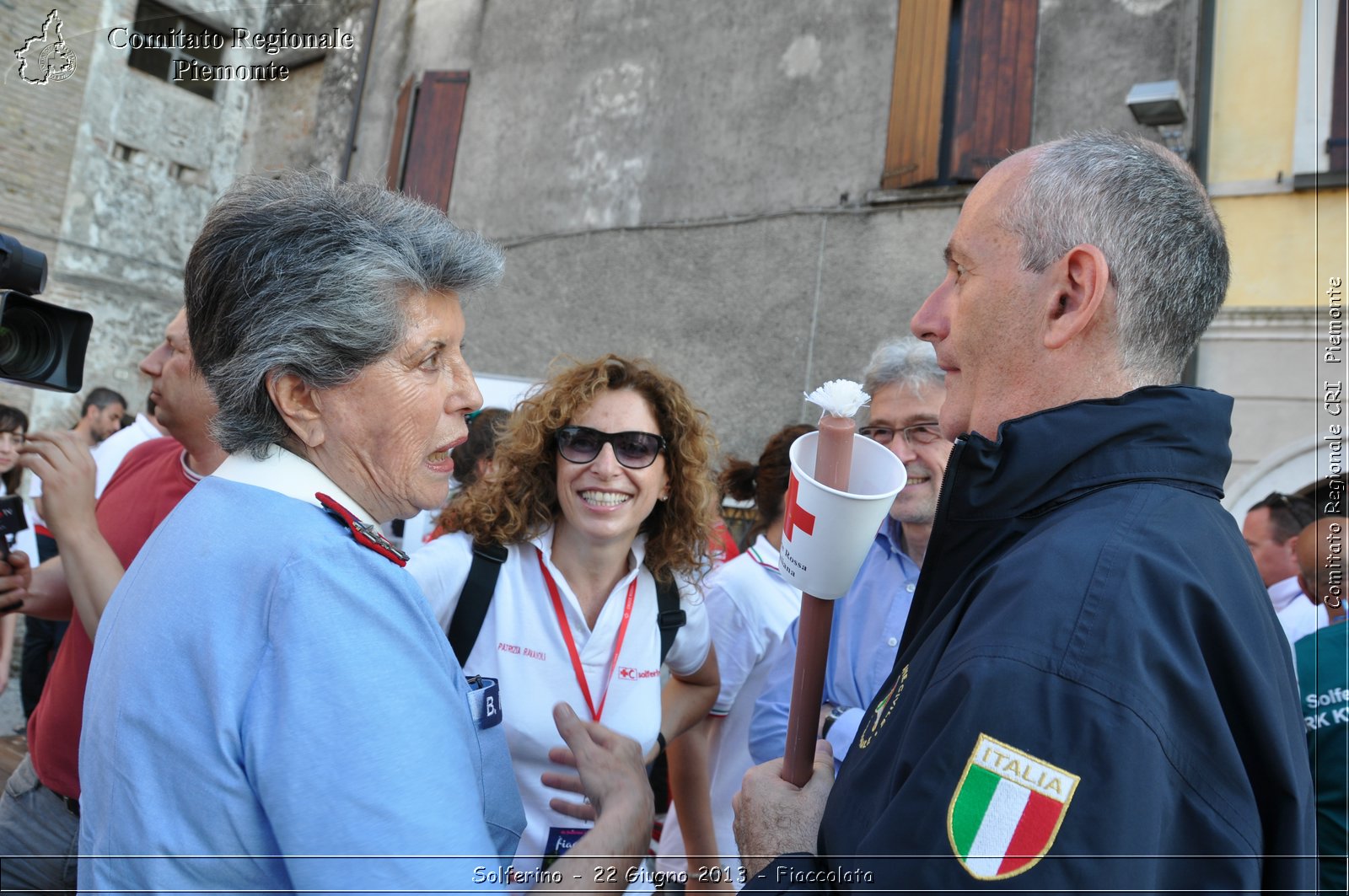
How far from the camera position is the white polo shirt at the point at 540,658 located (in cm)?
245

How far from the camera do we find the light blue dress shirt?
2.77 meters

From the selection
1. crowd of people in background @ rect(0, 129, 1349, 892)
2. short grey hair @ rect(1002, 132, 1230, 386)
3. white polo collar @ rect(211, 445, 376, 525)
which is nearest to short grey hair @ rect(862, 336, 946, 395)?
crowd of people in background @ rect(0, 129, 1349, 892)

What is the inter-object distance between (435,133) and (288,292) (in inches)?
363

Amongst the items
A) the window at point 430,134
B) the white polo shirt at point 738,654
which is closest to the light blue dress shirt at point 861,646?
the white polo shirt at point 738,654

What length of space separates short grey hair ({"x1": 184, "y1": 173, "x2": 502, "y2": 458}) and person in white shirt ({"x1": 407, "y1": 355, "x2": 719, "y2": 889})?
111cm

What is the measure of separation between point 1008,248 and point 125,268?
15464mm

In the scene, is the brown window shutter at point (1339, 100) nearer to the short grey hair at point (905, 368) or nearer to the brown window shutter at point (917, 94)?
the brown window shutter at point (917, 94)

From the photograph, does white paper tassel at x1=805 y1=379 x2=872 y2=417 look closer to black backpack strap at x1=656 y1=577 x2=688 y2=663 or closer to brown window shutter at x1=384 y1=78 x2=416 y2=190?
black backpack strap at x1=656 y1=577 x2=688 y2=663

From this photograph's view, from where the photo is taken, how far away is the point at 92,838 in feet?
4.31

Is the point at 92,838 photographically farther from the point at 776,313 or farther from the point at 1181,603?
the point at 776,313

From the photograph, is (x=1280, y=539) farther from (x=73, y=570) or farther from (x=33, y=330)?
(x=33, y=330)

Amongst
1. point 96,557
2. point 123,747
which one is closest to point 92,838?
point 123,747

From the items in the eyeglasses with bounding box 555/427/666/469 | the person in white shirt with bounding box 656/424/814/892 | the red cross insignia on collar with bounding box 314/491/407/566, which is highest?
the eyeglasses with bounding box 555/427/666/469

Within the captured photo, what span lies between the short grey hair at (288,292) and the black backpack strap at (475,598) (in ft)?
3.66
